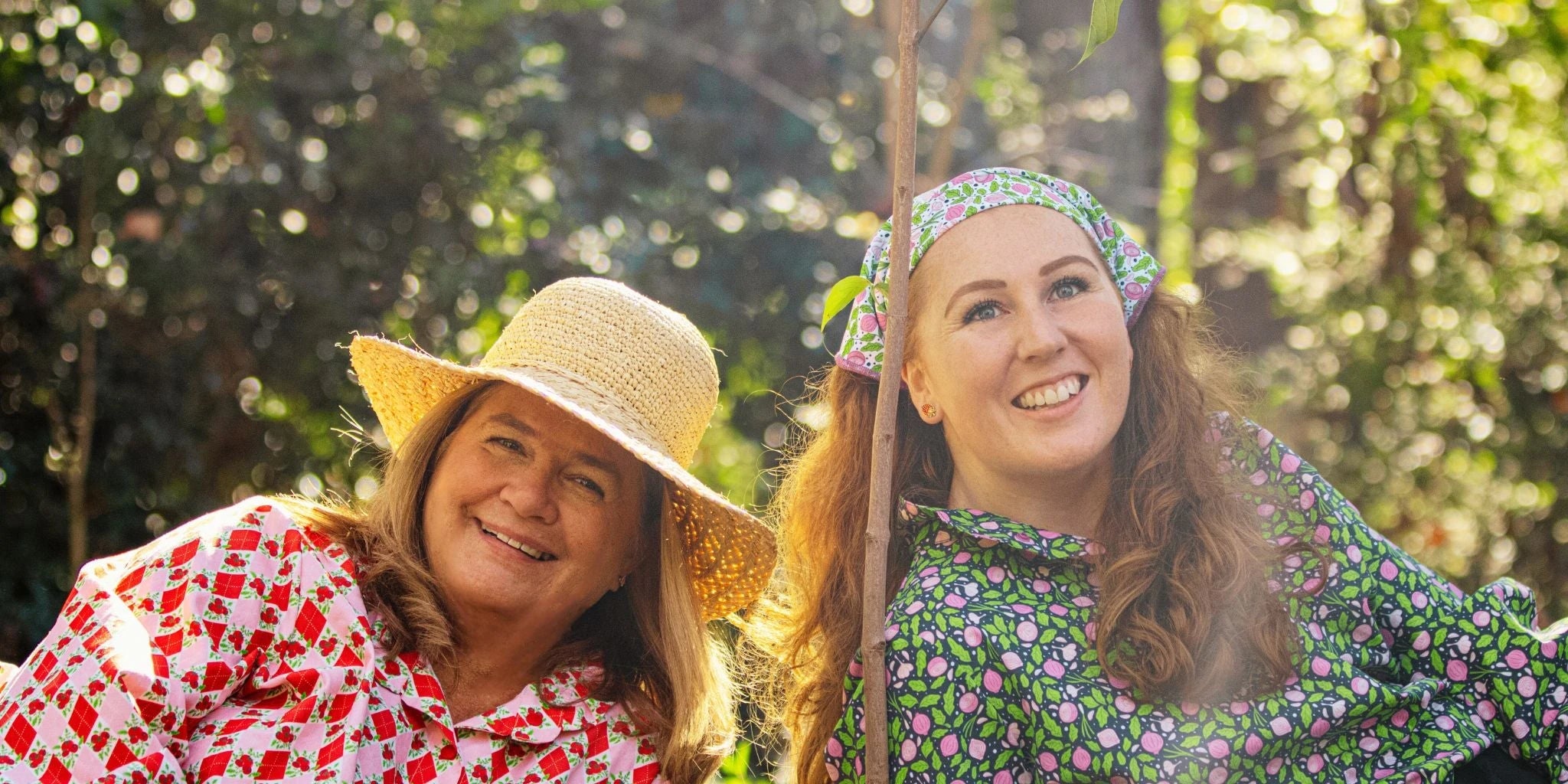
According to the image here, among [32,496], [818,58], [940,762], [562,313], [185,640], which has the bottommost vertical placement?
[32,496]

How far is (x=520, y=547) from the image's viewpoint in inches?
90.7

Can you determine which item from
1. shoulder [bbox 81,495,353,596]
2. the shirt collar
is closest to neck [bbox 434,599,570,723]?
shoulder [bbox 81,495,353,596]

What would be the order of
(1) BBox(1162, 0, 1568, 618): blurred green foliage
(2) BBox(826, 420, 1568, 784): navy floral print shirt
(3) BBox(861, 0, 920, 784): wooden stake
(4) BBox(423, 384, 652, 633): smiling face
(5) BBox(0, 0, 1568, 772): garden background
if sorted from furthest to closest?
(1) BBox(1162, 0, 1568, 618): blurred green foliage < (5) BBox(0, 0, 1568, 772): garden background < (4) BBox(423, 384, 652, 633): smiling face < (2) BBox(826, 420, 1568, 784): navy floral print shirt < (3) BBox(861, 0, 920, 784): wooden stake

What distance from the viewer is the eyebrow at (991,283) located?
2262 mm

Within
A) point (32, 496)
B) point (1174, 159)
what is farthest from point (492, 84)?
point (1174, 159)

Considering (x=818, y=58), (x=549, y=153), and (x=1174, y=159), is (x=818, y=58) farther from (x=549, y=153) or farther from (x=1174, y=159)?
(x=1174, y=159)

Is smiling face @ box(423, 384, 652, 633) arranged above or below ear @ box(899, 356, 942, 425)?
below

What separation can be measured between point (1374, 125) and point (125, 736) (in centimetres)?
408

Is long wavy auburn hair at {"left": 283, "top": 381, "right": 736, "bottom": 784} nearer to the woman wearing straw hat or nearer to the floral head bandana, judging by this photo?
the woman wearing straw hat

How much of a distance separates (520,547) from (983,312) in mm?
799

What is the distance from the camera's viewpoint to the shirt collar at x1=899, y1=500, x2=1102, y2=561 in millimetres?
2260

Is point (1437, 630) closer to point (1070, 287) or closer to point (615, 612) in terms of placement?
point (1070, 287)

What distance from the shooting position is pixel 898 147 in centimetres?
181

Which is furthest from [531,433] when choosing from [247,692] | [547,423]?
[247,692]
